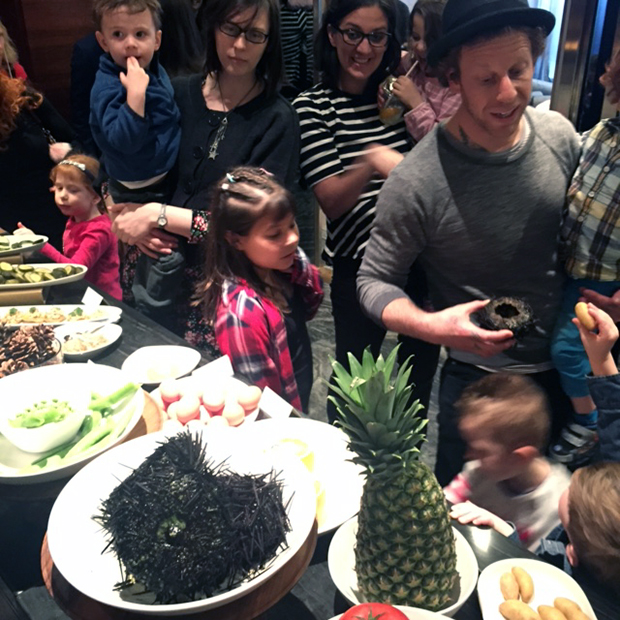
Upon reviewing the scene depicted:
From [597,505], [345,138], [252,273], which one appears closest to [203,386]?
[252,273]

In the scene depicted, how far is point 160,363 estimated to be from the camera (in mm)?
1728

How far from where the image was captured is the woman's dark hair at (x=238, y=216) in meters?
1.87

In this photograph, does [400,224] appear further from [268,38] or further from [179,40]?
[179,40]

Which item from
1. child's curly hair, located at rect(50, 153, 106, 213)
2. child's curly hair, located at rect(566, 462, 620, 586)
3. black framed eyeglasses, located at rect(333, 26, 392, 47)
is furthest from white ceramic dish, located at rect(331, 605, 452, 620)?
child's curly hair, located at rect(50, 153, 106, 213)

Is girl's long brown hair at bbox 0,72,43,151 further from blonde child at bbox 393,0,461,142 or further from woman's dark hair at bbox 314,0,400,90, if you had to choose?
blonde child at bbox 393,0,461,142

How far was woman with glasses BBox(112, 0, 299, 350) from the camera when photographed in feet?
6.52

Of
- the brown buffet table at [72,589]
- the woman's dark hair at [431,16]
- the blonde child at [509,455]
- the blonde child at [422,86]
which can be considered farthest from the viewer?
the woman's dark hair at [431,16]

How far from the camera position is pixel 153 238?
220cm

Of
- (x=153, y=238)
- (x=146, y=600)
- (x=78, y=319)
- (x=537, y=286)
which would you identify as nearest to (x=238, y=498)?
(x=146, y=600)

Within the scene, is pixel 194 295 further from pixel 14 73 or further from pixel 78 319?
pixel 14 73

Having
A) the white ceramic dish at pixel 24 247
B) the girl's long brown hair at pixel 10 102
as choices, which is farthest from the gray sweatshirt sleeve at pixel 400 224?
the girl's long brown hair at pixel 10 102

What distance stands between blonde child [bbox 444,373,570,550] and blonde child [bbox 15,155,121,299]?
1.91 metres

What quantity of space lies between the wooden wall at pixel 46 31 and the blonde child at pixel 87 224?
2.06 meters

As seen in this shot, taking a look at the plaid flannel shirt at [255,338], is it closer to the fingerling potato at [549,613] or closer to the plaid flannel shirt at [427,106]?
the plaid flannel shirt at [427,106]
